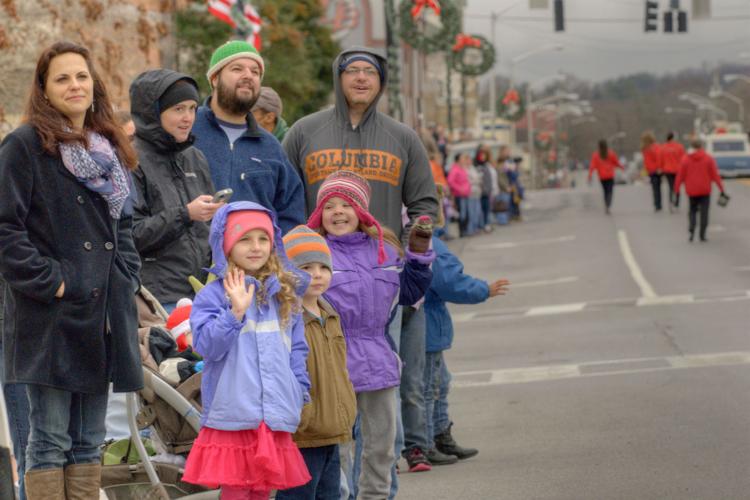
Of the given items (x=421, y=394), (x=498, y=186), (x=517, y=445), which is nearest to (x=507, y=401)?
(x=517, y=445)

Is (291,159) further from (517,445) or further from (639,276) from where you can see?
(639,276)

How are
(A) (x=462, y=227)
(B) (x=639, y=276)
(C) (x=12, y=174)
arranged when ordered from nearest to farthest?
(C) (x=12, y=174) < (B) (x=639, y=276) < (A) (x=462, y=227)

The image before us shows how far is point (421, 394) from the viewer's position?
880 cm

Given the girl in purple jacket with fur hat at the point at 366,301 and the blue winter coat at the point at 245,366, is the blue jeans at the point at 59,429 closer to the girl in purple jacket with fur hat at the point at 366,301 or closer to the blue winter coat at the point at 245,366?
the blue winter coat at the point at 245,366

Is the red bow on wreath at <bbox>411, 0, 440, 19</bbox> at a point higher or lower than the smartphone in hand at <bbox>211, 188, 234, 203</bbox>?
higher

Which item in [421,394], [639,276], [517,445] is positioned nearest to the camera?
[421,394]

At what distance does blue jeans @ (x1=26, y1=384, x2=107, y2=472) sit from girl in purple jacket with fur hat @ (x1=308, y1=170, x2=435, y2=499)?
4.07 ft

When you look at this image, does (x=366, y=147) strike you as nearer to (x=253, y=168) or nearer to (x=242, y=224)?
(x=253, y=168)

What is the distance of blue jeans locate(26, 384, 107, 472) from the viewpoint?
5.87 meters

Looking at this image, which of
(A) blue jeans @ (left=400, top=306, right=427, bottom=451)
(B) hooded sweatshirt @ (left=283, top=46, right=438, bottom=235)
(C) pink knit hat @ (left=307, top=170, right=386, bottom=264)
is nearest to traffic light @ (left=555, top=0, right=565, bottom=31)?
(A) blue jeans @ (left=400, top=306, right=427, bottom=451)

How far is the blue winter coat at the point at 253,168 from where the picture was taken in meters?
7.83

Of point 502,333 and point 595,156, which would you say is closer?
point 502,333

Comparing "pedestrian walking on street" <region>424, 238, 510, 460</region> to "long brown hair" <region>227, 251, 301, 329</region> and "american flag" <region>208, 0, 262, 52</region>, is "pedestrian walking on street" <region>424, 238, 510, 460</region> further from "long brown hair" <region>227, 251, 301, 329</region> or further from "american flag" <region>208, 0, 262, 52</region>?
"american flag" <region>208, 0, 262, 52</region>

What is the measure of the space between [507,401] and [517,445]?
191 cm
